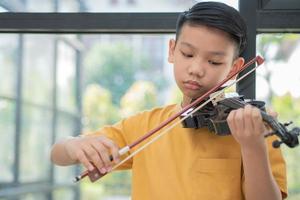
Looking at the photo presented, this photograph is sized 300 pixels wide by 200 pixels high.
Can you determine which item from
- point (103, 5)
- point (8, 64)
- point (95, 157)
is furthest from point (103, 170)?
point (8, 64)

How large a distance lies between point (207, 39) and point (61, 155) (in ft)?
1.40

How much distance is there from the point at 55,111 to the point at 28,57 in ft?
1.06

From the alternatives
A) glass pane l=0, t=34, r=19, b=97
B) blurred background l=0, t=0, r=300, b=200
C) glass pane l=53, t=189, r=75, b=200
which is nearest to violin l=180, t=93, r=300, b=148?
blurred background l=0, t=0, r=300, b=200

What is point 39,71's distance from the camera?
8.09 feet

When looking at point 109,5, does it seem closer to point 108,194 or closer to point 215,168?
point 215,168

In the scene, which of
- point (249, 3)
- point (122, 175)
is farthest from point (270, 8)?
point (122, 175)

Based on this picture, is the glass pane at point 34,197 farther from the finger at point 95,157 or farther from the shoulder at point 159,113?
the finger at point 95,157

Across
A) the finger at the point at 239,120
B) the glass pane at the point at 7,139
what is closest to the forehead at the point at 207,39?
the finger at the point at 239,120

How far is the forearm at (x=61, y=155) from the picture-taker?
110 cm

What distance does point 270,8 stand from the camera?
149 cm

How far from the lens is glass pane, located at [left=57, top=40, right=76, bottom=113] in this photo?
2463mm

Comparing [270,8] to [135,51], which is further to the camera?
[135,51]

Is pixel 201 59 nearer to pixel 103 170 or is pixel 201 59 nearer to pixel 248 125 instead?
pixel 248 125

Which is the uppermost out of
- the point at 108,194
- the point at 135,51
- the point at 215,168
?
the point at 135,51
